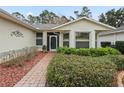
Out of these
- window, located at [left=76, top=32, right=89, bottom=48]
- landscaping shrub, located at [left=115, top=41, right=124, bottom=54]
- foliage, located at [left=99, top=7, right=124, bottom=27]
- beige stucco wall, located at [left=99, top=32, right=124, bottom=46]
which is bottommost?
landscaping shrub, located at [left=115, top=41, right=124, bottom=54]

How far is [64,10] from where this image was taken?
232ft

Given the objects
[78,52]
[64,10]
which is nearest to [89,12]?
[64,10]

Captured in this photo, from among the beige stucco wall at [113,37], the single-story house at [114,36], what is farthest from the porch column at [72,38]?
the beige stucco wall at [113,37]

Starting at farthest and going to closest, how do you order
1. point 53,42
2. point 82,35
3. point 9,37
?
1. point 53,42
2. point 82,35
3. point 9,37

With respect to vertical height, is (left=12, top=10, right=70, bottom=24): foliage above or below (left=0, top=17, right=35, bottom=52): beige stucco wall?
above

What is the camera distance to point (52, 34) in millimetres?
32062

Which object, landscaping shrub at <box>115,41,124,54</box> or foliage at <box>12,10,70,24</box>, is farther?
foliage at <box>12,10,70,24</box>

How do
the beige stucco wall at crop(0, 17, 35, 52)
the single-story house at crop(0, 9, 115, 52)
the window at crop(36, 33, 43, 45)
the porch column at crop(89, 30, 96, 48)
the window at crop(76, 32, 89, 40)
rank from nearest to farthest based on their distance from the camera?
the beige stucco wall at crop(0, 17, 35, 52)
the single-story house at crop(0, 9, 115, 52)
the porch column at crop(89, 30, 96, 48)
the window at crop(76, 32, 89, 40)
the window at crop(36, 33, 43, 45)

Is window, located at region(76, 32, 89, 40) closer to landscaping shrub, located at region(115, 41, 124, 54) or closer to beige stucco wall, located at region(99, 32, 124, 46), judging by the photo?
landscaping shrub, located at region(115, 41, 124, 54)

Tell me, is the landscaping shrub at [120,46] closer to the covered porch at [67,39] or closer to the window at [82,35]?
the covered porch at [67,39]

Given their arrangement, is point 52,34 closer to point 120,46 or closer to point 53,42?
point 53,42

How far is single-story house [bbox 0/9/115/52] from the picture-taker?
17.9 m

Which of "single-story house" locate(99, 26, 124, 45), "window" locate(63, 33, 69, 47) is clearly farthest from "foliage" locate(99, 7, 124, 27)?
"window" locate(63, 33, 69, 47)

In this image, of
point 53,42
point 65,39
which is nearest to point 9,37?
point 65,39
